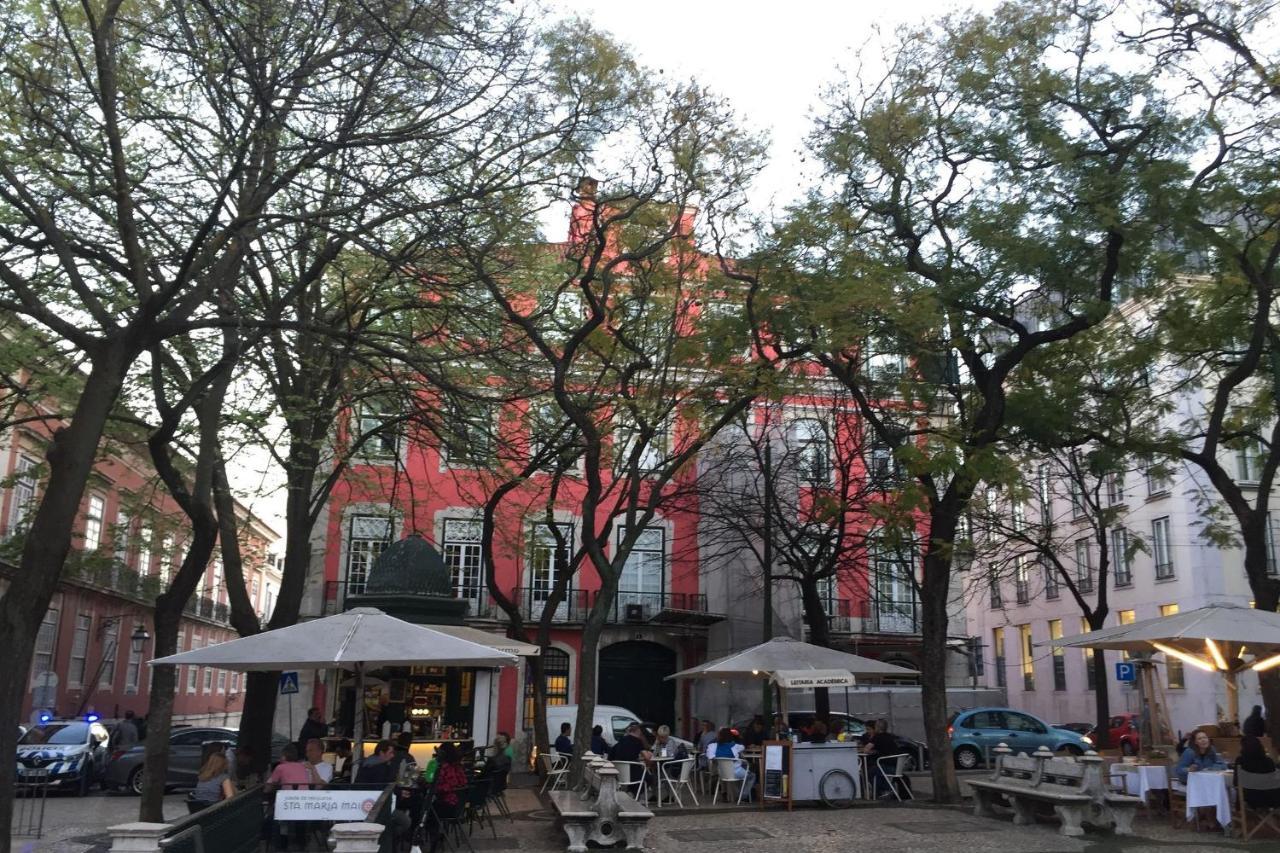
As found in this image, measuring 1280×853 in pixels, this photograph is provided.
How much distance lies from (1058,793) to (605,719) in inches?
457

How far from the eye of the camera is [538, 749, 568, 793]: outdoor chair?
17.9 metres

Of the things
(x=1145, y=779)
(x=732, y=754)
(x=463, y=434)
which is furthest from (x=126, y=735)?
(x=1145, y=779)

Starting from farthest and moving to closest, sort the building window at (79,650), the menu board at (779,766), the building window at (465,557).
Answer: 1. the building window at (79,650)
2. the building window at (465,557)
3. the menu board at (779,766)

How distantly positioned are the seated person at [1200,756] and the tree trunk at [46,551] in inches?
520

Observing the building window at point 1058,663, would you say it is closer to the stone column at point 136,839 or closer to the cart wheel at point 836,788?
the cart wheel at point 836,788

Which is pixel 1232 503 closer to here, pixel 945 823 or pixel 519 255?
pixel 945 823

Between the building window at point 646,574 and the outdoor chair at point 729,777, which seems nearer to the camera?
the outdoor chair at point 729,777

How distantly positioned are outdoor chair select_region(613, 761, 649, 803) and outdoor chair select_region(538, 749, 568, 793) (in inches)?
41.5

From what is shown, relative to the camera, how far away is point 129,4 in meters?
11.8

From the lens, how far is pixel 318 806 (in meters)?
9.98

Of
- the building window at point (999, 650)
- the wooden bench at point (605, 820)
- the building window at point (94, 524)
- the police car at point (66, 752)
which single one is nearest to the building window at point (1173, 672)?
the building window at point (999, 650)

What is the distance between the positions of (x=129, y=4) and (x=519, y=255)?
593 cm

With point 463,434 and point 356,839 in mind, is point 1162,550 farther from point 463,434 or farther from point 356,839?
point 356,839

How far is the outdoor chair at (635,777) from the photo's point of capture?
16734 millimetres
